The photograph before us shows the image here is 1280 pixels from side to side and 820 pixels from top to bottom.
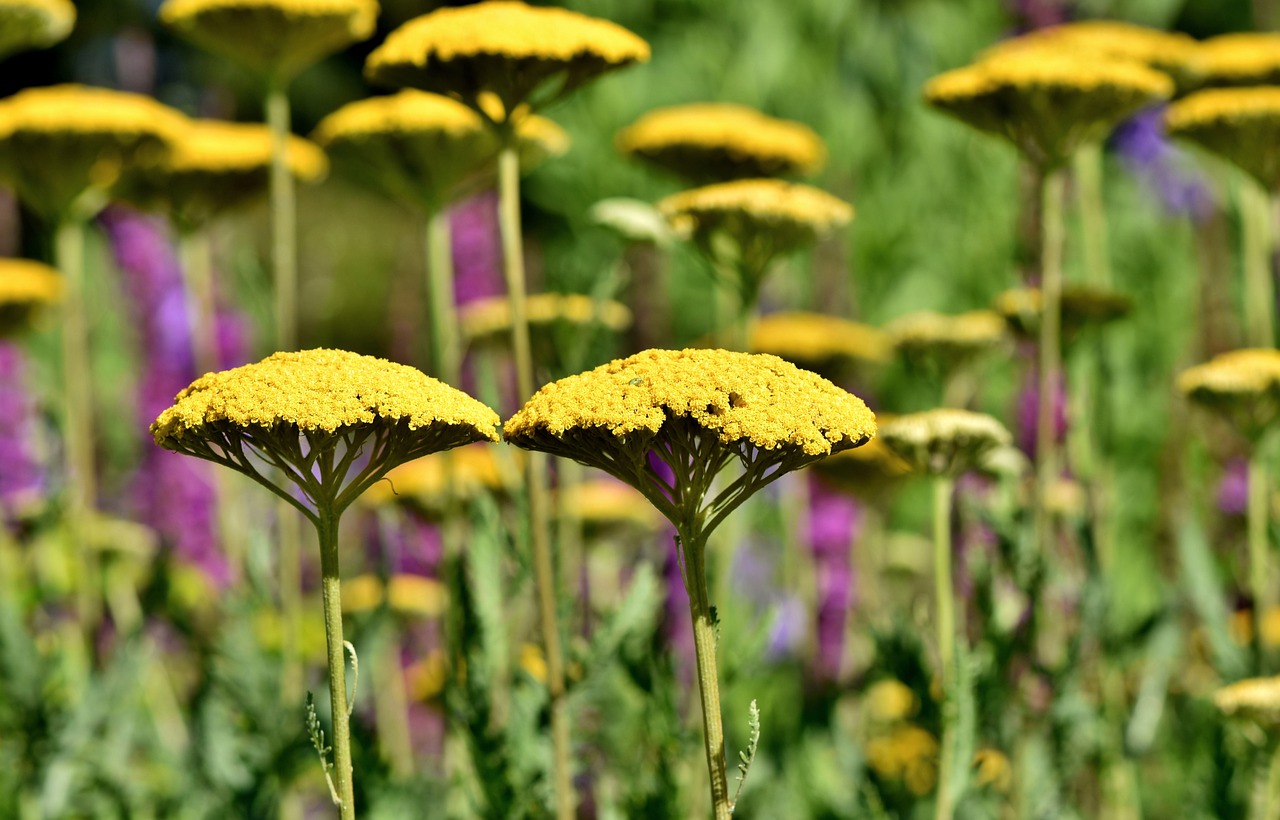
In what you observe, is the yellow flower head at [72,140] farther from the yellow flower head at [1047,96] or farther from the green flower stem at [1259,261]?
the green flower stem at [1259,261]

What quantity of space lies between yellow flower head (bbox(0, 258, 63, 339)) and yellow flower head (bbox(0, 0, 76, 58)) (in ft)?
1.41

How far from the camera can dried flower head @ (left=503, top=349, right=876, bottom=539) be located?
3.59 ft

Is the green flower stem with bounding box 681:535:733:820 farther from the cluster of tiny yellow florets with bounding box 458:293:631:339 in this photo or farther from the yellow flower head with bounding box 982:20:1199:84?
the yellow flower head with bounding box 982:20:1199:84

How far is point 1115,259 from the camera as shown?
6.30 meters

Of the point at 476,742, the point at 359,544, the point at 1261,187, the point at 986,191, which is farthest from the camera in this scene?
the point at 986,191

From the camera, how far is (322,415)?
108cm

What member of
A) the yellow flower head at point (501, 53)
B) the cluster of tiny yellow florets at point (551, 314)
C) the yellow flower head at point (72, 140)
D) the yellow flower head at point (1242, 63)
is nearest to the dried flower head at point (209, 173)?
the yellow flower head at point (72, 140)

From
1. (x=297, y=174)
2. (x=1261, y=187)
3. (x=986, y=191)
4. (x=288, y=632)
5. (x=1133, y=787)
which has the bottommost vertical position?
(x=1133, y=787)

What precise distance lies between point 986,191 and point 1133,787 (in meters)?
4.26

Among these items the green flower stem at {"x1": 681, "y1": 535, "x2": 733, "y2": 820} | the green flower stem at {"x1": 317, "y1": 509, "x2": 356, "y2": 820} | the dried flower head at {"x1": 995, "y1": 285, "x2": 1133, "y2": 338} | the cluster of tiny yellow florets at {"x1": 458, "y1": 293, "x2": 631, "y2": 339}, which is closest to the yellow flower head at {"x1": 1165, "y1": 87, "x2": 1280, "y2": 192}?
the dried flower head at {"x1": 995, "y1": 285, "x2": 1133, "y2": 338}

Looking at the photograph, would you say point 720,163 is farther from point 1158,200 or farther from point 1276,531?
point 1158,200

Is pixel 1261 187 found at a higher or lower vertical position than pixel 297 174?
lower

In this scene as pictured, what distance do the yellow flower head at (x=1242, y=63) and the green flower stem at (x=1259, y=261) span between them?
0.20 meters

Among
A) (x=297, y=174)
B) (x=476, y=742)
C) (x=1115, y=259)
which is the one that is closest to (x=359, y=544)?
(x=297, y=174)
